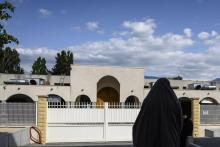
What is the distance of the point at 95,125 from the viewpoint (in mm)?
22281

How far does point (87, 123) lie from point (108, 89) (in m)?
A: 23.3

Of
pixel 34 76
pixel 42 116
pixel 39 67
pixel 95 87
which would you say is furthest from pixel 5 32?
pixel 39 67

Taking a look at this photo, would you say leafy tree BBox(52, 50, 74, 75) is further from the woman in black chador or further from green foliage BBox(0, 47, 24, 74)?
the woman in black chador

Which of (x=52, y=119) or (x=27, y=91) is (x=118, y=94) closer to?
(x=27, y=91)

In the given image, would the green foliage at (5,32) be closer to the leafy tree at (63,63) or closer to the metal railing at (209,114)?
the metal railing at (209,114)

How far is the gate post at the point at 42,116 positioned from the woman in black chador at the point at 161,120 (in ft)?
57.1

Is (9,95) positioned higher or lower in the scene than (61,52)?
lower

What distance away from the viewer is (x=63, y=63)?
92000mm

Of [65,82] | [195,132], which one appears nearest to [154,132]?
[195,132]

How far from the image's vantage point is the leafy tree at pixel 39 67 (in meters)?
89.2

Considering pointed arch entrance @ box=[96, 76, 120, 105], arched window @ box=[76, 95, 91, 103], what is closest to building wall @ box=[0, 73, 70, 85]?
arched window @ box=[76, 95, 91, 103]

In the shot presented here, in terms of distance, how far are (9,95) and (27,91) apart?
175 centimetres

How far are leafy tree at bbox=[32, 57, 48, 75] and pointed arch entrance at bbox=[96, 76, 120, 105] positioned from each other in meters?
45.0

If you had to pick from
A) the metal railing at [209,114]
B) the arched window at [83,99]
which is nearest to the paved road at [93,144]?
the metal railing at [209,114]
